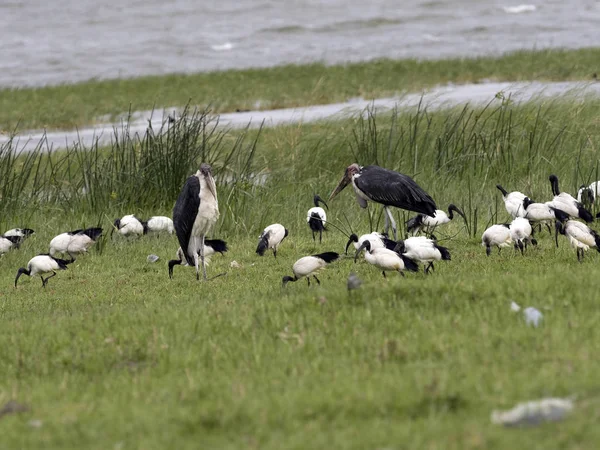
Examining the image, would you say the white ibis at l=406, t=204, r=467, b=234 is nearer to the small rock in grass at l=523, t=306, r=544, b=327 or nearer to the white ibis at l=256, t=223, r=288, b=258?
the white ibis at l=256, t=223, r=288, b=258

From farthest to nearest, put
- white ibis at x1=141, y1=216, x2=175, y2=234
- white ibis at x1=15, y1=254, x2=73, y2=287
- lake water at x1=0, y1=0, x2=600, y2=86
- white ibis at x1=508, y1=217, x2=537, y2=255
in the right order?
lake water at x1=0, y1=0, x2=600, y2=86, white ibis at x1=141, y1=216, x2=175, y2=234, white ibis at x1=15, y1=254, x2=73, y2=287, white ibis at x1=508, y1=217, x2=537, y2=255

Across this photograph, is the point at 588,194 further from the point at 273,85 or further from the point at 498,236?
the point at 273,85

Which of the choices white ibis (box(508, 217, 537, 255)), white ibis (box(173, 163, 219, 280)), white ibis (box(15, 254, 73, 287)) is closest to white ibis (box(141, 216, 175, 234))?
white ibis (box(173, 163, 219, 280))

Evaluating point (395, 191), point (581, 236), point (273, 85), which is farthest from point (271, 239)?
point (273, 85)

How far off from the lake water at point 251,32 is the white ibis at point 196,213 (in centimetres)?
2594

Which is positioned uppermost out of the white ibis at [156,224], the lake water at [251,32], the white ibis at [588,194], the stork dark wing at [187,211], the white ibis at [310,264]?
the white ibis at [310,264]

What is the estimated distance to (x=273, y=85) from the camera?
32875mm

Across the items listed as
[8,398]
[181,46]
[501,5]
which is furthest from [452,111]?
[501,5]

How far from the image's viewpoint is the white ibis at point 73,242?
1331cm

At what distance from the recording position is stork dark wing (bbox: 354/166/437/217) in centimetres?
1209

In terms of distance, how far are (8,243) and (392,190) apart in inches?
217

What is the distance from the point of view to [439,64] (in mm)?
34812

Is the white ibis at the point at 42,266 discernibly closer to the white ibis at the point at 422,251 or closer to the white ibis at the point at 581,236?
the white ibis at the point at 422,251

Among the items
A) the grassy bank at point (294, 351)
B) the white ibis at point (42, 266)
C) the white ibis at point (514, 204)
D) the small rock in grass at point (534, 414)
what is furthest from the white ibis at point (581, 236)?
the white ibis at point (42, 266)
